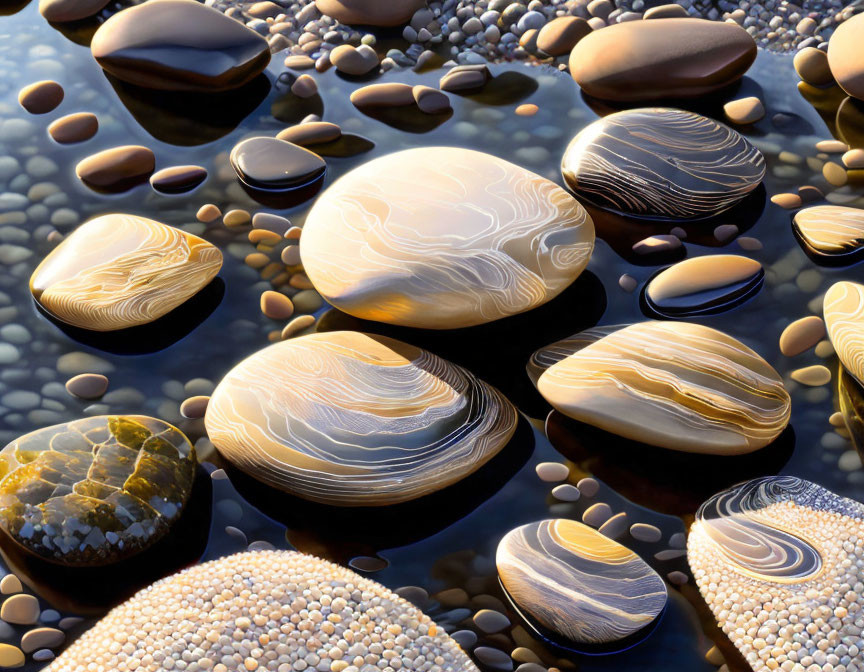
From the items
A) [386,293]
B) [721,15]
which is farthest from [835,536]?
[721,15]

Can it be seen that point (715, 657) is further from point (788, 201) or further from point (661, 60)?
point (661, 60)

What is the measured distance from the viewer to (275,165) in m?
1.53

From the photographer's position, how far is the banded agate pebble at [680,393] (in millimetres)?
1174

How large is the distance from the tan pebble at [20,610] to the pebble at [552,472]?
662 millimetres

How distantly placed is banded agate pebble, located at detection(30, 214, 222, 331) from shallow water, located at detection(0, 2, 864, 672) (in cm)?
4

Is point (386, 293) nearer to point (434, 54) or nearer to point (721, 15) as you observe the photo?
point (434, 54)

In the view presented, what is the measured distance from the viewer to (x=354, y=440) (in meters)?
1.14

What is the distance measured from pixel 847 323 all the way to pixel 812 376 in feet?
0.30

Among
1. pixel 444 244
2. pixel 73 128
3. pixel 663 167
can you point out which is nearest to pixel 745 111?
pixel 663 167

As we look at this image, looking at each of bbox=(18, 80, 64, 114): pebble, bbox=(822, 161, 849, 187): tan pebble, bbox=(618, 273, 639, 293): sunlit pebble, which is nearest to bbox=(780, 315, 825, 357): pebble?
bbox=(618, 273, 639, 293): sunlit pebble

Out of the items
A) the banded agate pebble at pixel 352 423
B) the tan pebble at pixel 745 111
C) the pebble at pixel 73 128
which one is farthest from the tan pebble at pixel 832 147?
the pebble at pixel 73 128

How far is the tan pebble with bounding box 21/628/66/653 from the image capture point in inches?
41.4

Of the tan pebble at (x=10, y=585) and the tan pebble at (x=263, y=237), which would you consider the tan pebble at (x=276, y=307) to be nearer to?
the tan pebble at (x=263, y=237)

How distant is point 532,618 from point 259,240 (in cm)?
76
